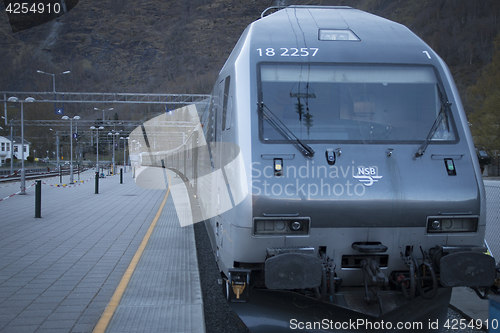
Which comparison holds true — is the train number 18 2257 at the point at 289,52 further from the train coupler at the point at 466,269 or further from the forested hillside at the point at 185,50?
the forested hillside at the point at 185,50

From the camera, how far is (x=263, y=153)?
4.31 metres

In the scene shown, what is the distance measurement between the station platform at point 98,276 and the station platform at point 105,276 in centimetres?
1

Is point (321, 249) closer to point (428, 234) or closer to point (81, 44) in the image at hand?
point (428, 234)

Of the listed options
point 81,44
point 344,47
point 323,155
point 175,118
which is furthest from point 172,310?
point 81,44

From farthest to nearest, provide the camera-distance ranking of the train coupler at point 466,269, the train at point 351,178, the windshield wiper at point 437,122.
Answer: the windshield wiper at point 437,122, the train at point 351,178, the train coupler at point 466,269

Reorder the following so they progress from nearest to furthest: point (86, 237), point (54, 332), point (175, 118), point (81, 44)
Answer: point (54, 332) < point (86, 237) < point (175, 118) < point (81, 44)

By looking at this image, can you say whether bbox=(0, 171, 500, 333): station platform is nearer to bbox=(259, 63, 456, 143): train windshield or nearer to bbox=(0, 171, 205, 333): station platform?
bbox=(0, 171, 205, 333): station platform

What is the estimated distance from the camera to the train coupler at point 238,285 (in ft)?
13.5

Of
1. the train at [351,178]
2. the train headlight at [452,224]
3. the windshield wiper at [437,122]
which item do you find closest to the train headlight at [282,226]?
the train at [351,178]

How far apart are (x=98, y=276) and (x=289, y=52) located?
4.35 meters

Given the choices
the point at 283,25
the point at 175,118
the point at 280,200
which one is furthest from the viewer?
the point at 175,118

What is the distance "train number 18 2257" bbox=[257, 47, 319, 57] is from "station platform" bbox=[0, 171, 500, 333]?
9.65 feet

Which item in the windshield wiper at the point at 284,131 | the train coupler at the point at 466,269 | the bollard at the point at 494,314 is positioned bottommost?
the bollard at the point at 494,314

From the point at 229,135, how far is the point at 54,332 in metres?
2.70
